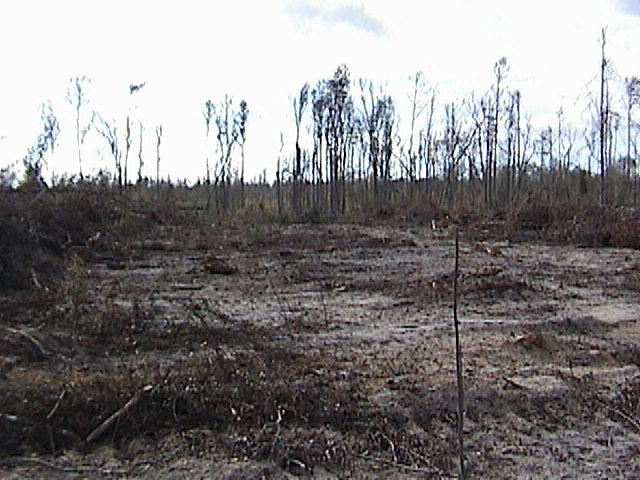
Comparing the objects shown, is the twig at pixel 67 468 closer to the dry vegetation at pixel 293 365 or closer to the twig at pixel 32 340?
the dry vegetation at pixel 293 365

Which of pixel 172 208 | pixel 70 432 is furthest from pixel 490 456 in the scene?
pixel 172 208

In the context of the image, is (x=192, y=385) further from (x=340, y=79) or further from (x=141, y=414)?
(x=340, y=79)

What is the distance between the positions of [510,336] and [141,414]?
4186mm

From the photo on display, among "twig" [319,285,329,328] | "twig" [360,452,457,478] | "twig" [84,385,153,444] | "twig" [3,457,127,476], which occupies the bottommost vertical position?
"twig" [360,452,457,478]

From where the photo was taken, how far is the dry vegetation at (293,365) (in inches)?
188

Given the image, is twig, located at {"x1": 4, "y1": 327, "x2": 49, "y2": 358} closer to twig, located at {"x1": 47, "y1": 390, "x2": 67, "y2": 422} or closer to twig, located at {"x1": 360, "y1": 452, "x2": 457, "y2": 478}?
twig, located at {"x1": 47, "y1": 390, "x2": 67, "y2": 422}

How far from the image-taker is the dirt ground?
4742 millimetres

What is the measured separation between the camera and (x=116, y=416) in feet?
16.0

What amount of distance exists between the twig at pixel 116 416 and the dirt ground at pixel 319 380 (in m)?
0.02

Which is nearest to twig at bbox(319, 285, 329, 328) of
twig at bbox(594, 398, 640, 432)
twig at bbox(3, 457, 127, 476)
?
twig at bbox(594, 398, 640, 432)

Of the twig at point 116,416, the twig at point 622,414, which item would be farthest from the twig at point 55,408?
the twig at point 622,414

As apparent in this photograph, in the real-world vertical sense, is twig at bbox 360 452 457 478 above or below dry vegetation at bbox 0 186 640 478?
below

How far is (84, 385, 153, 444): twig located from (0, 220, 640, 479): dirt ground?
0.02 metres

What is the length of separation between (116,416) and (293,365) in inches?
69.5
